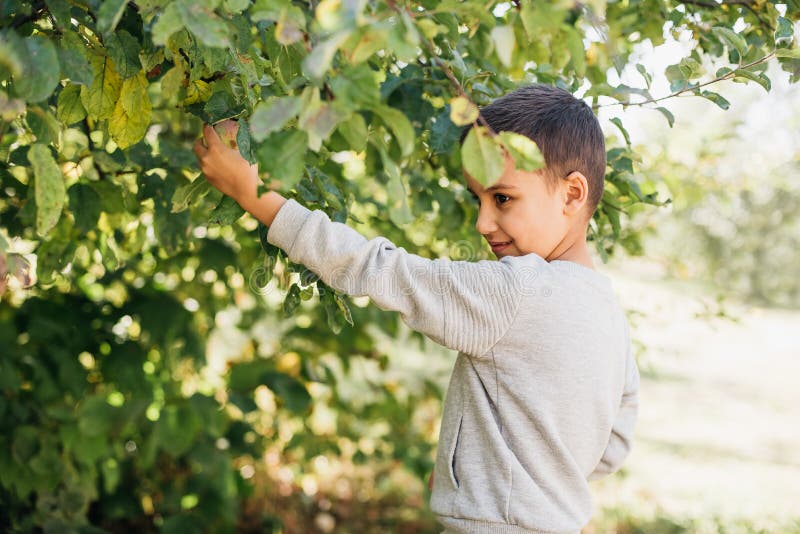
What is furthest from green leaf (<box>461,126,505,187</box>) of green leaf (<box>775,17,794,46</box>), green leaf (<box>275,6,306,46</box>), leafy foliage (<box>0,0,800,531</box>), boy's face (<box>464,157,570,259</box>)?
green leaf (<box>775,17,794,46</box>)

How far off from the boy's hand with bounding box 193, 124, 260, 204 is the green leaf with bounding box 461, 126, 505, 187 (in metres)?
0.44

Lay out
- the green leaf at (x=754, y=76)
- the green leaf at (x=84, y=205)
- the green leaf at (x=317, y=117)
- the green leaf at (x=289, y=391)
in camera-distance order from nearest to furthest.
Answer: the green leaf at (x=317, y=117), the green leaf at (x=754, y=76), the green leaf at (x=84, y=205), the green leaf at (x=289, y=391)

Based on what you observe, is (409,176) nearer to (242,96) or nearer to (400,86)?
(400,86)

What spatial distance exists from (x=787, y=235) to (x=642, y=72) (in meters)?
12.5

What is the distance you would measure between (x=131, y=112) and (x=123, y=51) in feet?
0.40

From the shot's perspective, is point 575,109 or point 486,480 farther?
point 575,109

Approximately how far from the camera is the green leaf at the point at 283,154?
980 millimetres

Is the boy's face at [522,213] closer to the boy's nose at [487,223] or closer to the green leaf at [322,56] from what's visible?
the boy's nose at [487,223]

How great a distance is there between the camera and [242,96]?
1.35m

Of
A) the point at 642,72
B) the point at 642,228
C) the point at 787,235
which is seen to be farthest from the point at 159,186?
the point at 787,235

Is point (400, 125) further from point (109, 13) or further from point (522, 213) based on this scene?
point (522, 213)

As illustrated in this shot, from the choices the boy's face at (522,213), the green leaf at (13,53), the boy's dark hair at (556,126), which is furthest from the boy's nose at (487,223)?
the green leaf at (13,53)

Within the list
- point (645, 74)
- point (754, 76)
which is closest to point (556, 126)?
point (645, 74)

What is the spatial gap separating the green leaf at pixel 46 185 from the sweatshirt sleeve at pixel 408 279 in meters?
0.35
